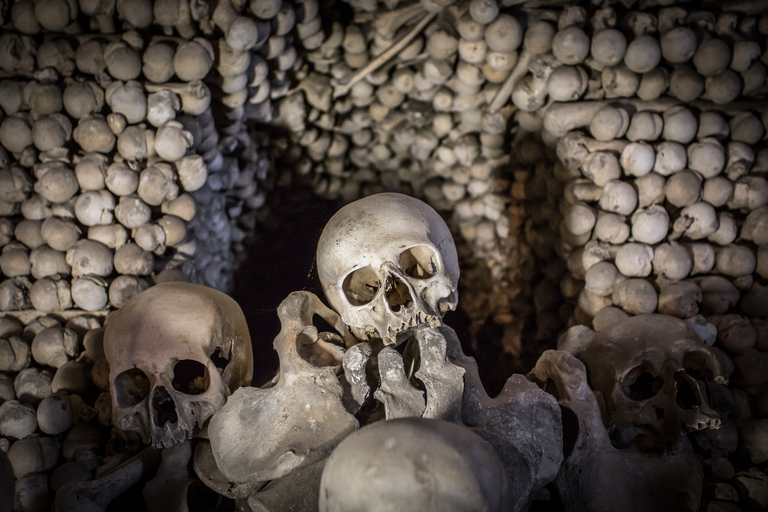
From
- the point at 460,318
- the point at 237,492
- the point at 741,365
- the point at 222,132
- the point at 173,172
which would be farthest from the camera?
the point at 460,318

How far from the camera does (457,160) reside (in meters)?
2.45

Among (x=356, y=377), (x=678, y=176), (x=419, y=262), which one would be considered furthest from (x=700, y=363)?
(x=356, y=377)

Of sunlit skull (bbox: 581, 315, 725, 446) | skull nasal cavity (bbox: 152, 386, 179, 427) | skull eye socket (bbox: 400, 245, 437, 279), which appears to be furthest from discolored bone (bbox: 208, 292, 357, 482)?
sunlit skull (bbox: 581, 315, 725, 446)

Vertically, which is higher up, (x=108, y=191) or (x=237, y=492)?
(x=108, y=191)

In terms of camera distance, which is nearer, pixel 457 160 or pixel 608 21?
pixel 608 21

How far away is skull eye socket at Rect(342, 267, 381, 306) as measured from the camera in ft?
4.83

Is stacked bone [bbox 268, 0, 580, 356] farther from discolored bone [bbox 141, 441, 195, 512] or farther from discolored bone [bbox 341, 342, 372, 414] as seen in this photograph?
discolored bone [bbox 141, 441, 195, 512]

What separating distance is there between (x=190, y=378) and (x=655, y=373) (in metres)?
1.29

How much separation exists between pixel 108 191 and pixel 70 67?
1.24ft

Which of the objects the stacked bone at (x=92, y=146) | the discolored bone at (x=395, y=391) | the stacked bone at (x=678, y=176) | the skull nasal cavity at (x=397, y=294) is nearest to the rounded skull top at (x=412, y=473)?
the discolored bone at (x=395, y=391)

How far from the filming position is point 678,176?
1.78 m

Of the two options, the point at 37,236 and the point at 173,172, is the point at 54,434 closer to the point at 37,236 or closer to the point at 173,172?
the point at 37,236

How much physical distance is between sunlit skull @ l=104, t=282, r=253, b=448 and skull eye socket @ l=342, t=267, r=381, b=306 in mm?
324

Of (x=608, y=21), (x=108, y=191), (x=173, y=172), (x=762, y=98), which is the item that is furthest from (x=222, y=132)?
(x=762, y=98)
